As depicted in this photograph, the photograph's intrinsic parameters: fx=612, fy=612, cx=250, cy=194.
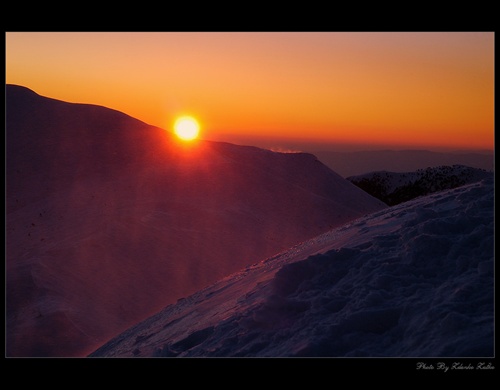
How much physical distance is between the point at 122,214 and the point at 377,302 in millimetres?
10455

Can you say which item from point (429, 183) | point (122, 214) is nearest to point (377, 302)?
A: point (122, 214)

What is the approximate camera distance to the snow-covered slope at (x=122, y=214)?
10.4 metres

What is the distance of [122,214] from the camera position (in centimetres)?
1437

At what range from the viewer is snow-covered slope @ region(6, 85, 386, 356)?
1041 centimetres

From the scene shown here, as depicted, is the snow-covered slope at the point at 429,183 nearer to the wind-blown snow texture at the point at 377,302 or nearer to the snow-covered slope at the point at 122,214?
the snow-covered slope at the point at 122,214

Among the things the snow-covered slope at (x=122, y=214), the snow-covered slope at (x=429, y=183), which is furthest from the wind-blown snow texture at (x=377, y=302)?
the snow-covered slope at (x=429, y=183)

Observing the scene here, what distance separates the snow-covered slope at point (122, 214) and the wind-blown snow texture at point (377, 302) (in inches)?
152

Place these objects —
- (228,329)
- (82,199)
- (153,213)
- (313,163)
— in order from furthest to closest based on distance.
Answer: (313,163) → (82,199) → (153,213) → (228,329)

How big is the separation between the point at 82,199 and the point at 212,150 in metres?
6.85

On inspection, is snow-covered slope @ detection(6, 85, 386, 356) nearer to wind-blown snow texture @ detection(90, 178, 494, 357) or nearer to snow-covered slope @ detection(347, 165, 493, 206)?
wind-blown snow texture @ detection(90, 178, 494, 357)

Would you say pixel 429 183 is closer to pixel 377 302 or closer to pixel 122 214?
pixel 122 214
